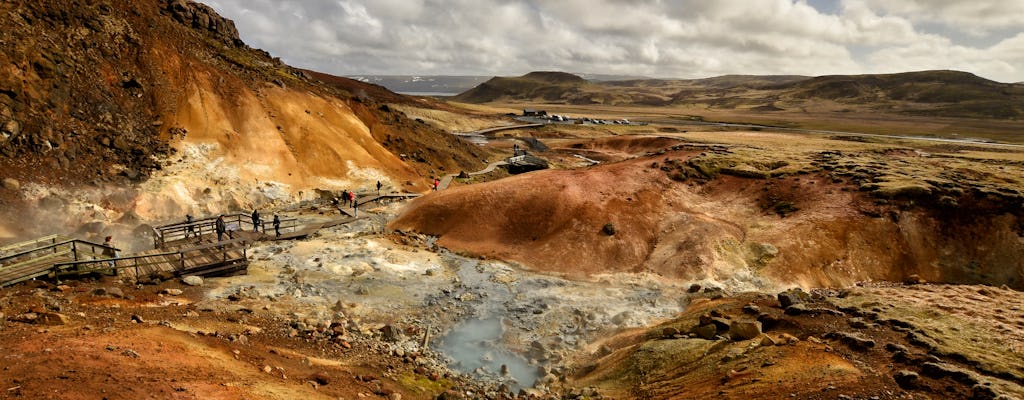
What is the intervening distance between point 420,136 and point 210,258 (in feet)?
140

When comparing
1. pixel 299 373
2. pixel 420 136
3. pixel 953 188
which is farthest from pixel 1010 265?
pixel 420 136

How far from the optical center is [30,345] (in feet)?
41.0

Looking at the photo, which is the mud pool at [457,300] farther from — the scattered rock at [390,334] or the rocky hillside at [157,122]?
the rocky hillside at [157,122]

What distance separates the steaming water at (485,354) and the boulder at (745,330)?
7.87 m

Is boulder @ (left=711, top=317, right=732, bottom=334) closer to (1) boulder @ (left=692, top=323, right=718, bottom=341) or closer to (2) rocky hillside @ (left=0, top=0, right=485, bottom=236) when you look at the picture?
(1) boulder @ (left=692, top=323, right=718, bottom=341)

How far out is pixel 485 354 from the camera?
869 inches

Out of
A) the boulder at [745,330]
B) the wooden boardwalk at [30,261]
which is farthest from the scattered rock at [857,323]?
the wooden boardwalk at [30,261]

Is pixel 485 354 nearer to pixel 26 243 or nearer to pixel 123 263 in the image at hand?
pixel 123 263

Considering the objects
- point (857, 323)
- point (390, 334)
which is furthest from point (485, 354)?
point (857, 323)

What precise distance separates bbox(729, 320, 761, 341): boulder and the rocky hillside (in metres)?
37.7

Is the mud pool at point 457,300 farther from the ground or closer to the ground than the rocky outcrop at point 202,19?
closer to the ground

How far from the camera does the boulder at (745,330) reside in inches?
710

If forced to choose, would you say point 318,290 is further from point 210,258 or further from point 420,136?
point 420,136

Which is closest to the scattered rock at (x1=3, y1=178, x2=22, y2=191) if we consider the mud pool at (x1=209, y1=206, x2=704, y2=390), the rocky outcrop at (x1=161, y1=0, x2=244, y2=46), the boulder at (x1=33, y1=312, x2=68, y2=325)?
the mud pool at (x1=209, y1=206, x2=704, y2=390)
